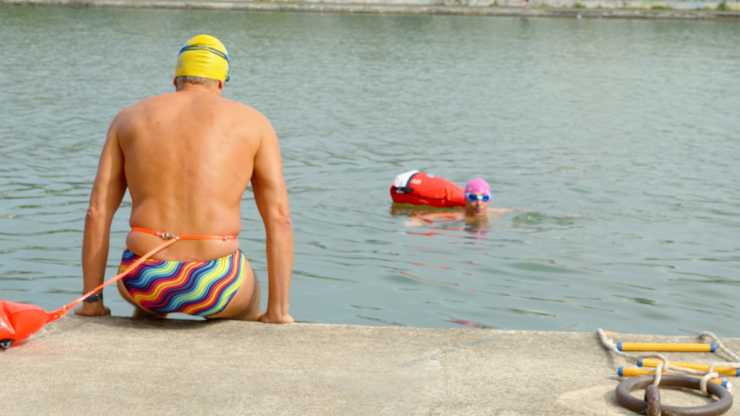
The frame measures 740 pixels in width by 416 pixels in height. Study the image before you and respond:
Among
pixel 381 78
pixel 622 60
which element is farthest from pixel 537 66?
pixel 381 78

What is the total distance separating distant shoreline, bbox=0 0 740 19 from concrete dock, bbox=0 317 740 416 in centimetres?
4485

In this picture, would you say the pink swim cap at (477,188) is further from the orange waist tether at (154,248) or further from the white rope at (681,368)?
the orange waist tether at (154,248)

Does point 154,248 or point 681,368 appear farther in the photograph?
point 154,248

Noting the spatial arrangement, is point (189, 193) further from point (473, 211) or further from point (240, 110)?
point (473, 211)

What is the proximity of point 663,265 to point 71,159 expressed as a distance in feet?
26.9

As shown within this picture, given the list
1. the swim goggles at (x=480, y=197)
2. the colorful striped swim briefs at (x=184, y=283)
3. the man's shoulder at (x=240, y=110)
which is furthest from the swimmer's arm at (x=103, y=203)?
the swim goggles at (x=480, y=197)

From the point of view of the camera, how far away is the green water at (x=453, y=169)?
940cm

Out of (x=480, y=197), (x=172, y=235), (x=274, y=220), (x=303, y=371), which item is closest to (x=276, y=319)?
(x=274, y=220)

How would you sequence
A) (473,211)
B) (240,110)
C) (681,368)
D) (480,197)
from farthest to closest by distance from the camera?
1. (473,211)
2. (480,197)
3. (240,110)
4. (681,368)

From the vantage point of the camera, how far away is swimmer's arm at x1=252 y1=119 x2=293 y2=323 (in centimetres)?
558

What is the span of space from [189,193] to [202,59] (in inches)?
27.0

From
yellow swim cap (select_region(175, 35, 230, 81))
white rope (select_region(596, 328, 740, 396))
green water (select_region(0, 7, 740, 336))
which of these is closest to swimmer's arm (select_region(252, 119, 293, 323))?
yellow swim cap (select_region(175, 35, 230, 81))

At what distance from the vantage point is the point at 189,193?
5.40 m

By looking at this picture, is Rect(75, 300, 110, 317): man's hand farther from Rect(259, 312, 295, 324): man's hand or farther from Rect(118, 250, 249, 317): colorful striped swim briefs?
Rect(259, 312, 295, 324): man's hand
